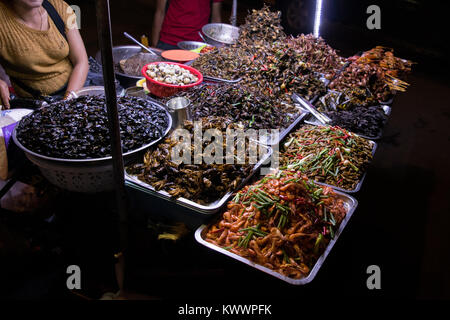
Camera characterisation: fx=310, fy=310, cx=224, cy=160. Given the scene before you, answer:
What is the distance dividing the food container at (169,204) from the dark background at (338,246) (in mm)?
81

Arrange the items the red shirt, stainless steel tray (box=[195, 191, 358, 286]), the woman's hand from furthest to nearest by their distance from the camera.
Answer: the red shirt
the woman's hand
stainless steel tray (box=[195, 191, 358, 286])

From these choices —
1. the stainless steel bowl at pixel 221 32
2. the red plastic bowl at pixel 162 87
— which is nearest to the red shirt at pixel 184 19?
the stainless steel bowl at pixel 221 32

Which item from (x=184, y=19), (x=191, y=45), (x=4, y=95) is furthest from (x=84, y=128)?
(x=184, y=19)

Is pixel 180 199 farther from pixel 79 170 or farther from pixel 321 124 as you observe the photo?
pixel 321 124

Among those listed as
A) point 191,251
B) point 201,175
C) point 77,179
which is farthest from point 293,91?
point 77,179

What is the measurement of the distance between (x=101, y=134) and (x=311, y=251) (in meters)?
1.31

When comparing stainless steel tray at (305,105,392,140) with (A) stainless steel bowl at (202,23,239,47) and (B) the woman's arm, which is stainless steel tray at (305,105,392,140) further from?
(B) the woman's arm

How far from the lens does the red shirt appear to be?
4723mm

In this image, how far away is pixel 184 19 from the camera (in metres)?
4.79

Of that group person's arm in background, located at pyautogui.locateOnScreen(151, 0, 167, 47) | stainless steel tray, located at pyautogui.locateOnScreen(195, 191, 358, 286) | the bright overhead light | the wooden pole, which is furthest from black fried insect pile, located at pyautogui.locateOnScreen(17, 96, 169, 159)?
person's arm in background, located at pyautogui.locateOnScreen(151, 0, 167, 47)

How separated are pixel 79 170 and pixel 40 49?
6.27ft

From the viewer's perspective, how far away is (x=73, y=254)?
2.27 metres

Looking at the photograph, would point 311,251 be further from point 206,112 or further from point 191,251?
point 206,112

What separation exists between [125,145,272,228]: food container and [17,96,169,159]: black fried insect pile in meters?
0.23
